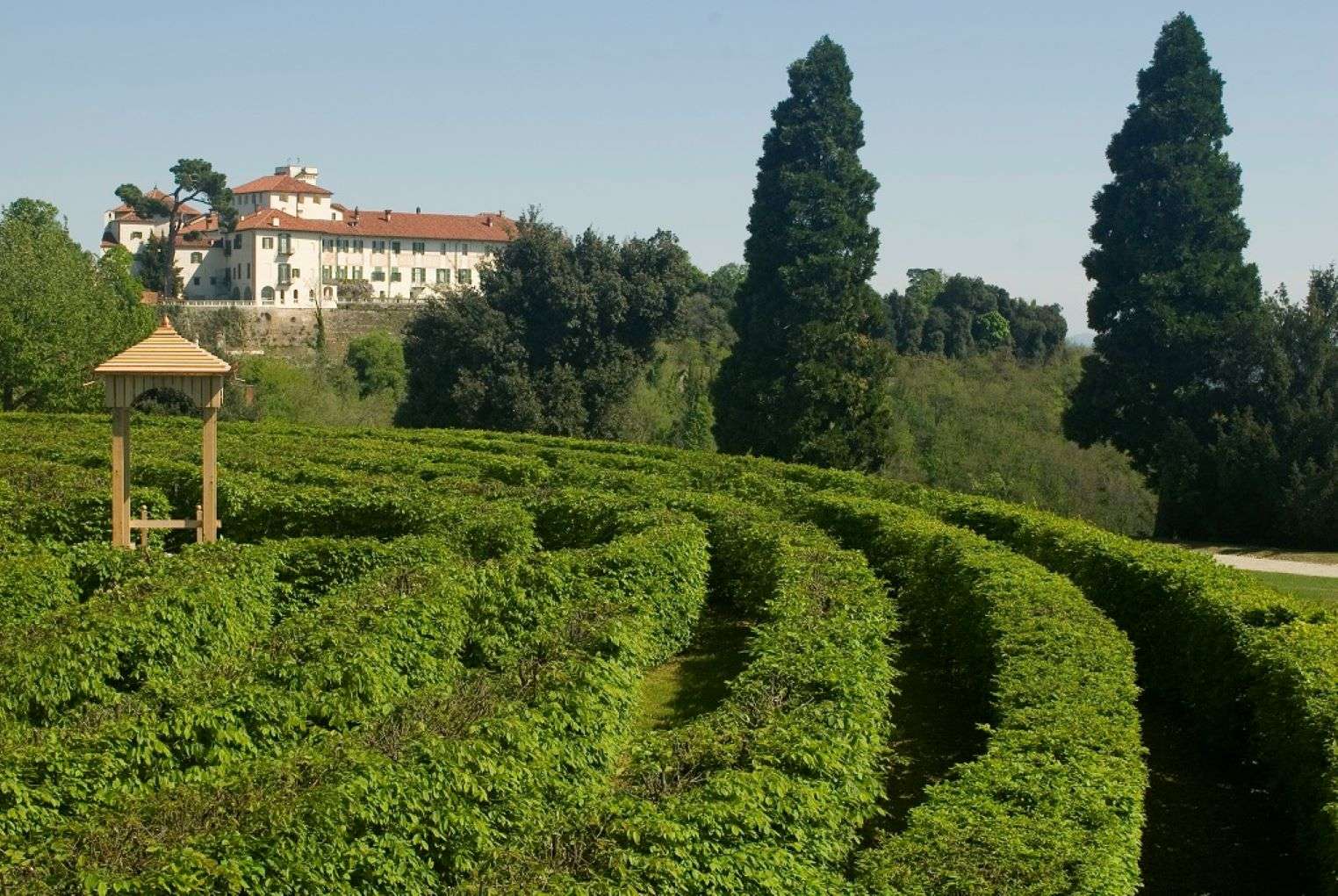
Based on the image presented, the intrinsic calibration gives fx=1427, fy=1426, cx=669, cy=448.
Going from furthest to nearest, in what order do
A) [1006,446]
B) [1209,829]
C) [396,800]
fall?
[1006,446]
[1209,829]
[396,800]

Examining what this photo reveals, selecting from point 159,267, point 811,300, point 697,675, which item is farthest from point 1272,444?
point 159,267

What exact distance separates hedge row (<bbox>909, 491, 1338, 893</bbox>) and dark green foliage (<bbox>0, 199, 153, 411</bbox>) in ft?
93.4

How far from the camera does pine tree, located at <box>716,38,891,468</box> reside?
39.9m

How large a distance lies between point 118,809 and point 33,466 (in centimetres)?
1619

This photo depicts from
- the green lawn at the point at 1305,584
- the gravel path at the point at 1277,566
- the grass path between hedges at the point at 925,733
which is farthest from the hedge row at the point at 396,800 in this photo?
the gravel path at the point at 1277,566

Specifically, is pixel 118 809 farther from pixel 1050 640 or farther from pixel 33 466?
pixel 33 466

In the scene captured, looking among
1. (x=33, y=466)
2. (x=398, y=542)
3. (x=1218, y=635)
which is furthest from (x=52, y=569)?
(x=1218, y=635)

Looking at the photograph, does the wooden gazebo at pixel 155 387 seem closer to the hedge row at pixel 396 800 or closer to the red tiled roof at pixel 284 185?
the hedge row at pixel 396 800

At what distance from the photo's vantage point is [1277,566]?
30.1 meters

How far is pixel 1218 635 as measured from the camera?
15.0 metres

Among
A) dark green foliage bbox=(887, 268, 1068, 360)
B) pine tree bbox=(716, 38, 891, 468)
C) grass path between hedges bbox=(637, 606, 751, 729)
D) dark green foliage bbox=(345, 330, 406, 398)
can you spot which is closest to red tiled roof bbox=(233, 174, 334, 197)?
dark green foliage bbox=(345, 330, 406, 398)

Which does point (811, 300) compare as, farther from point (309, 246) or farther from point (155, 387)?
point (309, 246)

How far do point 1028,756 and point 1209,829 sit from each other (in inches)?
146

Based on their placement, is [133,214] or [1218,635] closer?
[1218,635]
